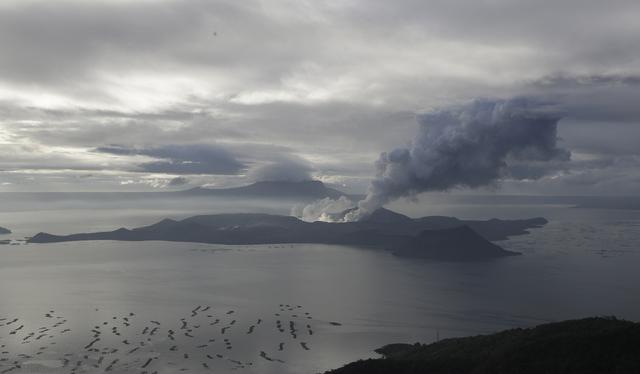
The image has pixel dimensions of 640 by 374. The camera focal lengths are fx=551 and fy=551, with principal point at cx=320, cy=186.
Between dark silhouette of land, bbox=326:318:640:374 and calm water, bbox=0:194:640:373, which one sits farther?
calm water, bbox=0:194:640:373

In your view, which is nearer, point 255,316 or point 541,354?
point 541,354

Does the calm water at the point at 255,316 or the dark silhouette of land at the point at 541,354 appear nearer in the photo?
the dark silhouette of land at the point at 541,354

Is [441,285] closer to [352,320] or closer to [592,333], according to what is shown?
[352,320]

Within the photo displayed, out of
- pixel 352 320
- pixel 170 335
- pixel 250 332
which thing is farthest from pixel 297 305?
pixel 170 335

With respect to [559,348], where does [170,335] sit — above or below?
below

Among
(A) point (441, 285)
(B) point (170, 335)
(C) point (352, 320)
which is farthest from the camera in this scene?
(A) point (441, 285)

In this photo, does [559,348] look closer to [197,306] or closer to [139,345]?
[139,345]

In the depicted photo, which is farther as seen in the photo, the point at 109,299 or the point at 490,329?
the point at 109,299

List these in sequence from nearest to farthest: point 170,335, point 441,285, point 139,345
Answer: point 139,345 < point 170,335 < point 441,285
